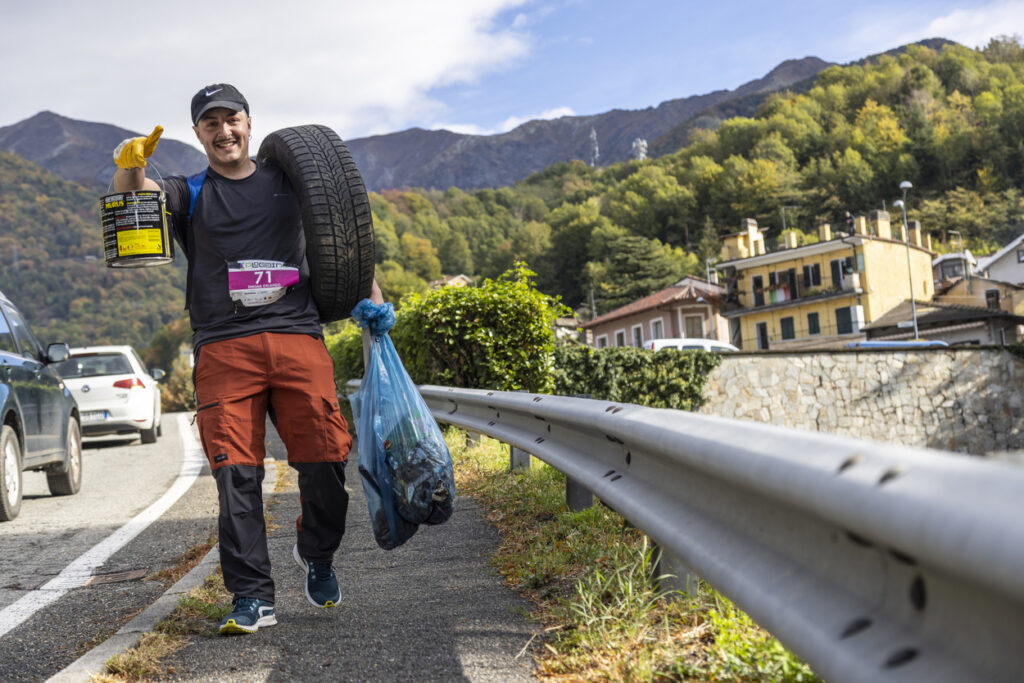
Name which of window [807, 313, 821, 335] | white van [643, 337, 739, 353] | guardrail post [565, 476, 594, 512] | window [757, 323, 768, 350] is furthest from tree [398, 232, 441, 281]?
guardrail post [565, 476, 594, 512]

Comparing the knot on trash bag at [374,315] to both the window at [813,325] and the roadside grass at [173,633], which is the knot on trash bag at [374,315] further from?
the window at [813,325]

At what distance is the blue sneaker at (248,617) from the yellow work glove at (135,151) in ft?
5.77

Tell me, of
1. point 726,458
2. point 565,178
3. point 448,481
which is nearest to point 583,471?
point 448,481

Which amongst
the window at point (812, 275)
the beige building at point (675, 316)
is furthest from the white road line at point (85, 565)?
the beige building at point (675, 316)

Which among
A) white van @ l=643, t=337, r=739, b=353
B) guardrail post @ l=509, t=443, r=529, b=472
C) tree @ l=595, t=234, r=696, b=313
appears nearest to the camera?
guardrail post @ l=509, t=443, r=529, b=472

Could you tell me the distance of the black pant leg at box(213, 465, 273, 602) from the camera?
12.5ft

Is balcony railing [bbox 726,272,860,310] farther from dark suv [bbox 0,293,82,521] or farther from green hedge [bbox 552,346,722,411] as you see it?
dark suv [bbox 0,293,82,521]

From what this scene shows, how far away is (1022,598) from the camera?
1024mm

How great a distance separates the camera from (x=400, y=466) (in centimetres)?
406

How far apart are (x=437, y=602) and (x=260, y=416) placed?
103 centimetres

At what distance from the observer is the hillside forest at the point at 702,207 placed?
332ft

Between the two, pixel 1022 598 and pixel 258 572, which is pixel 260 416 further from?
pixel 1022 598

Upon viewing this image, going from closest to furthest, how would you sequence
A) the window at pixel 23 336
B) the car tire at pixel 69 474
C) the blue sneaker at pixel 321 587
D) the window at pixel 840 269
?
the blue sneaker at pixel 321 587, the window at pixel 23 336, the car tire at pixel 69 474, the window at pixel 840 269

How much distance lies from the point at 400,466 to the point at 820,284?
66838 millimetres
